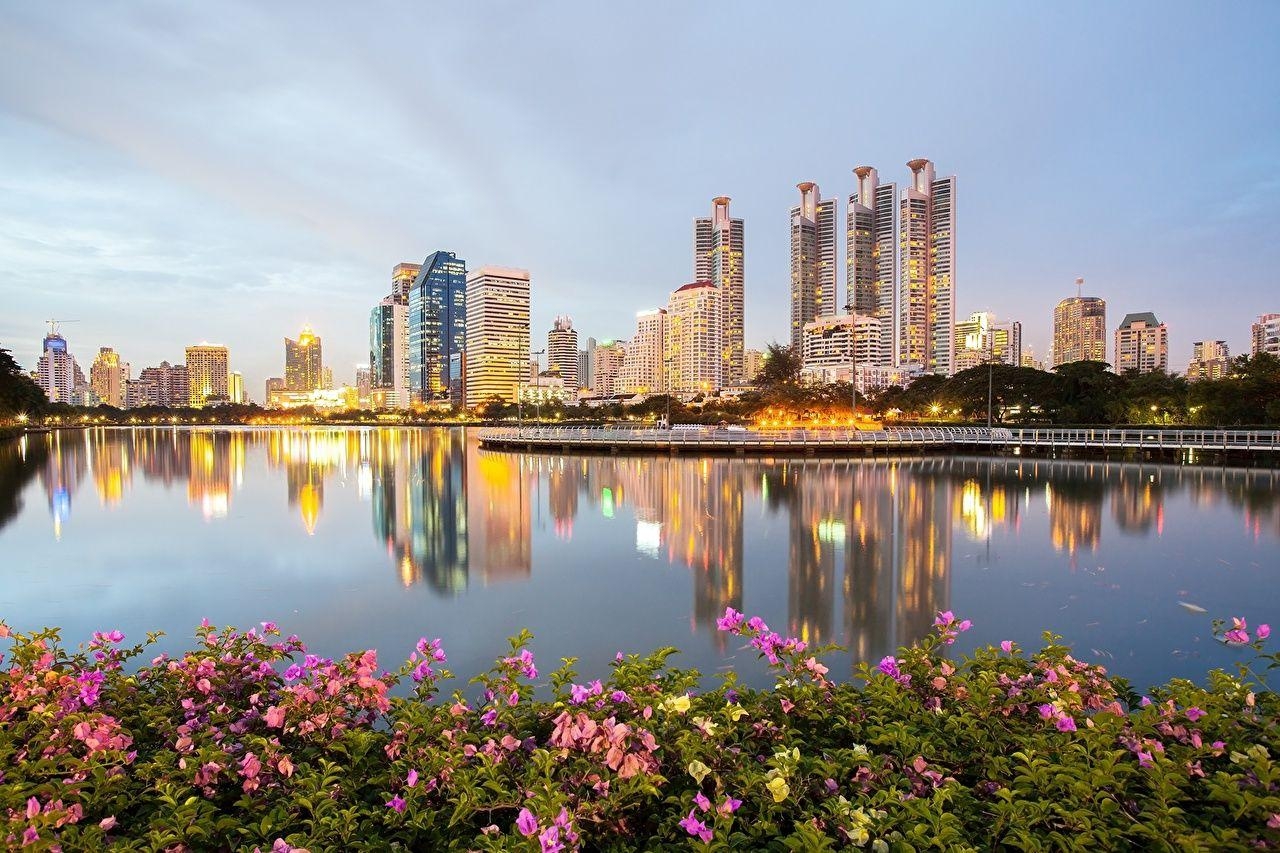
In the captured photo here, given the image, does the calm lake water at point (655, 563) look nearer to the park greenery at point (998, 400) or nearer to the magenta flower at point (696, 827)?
the magenta flower at point (696, 827)

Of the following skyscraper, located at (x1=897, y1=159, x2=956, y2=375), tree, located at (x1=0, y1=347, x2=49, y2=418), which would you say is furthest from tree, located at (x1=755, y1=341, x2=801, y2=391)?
skyscraper, located at (x1=897, y1=159, x2=956, y2=375)

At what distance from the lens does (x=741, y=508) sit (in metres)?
19.7

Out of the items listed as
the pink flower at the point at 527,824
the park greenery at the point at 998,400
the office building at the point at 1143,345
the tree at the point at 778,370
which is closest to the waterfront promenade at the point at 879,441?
the park greenery at the point at 998,400

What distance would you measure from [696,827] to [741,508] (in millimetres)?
17315

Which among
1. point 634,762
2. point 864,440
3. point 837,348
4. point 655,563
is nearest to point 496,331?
point 837,348

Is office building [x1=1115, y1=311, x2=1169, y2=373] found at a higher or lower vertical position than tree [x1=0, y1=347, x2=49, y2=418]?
higher

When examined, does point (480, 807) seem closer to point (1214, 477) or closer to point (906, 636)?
point (906, 636)

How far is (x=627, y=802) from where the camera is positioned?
9.67 feet

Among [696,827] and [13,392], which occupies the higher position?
[13,392]

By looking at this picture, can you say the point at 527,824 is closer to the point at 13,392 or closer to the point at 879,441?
the point at 879,441

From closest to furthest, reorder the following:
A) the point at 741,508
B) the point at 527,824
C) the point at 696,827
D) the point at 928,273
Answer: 1. the point at 527,824
2. the point at 696,827
3. the point at 741,508
4. the point at 928,273

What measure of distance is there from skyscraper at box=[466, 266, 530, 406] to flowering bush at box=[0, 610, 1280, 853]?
186m

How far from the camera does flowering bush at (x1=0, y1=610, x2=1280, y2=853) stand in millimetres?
2658

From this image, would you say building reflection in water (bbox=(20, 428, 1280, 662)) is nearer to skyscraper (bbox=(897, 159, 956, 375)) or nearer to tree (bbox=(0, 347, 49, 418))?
tree (bbox=(0, 347, 49, 418))
